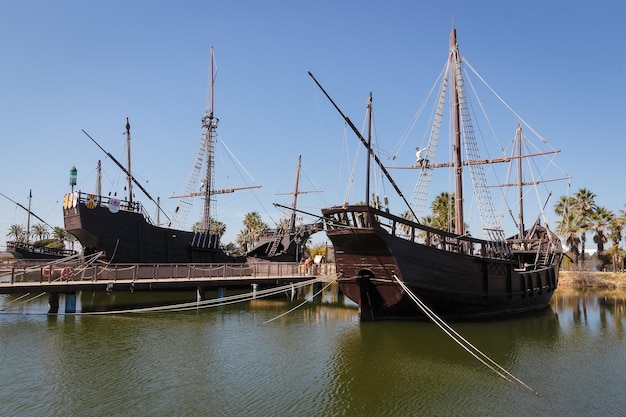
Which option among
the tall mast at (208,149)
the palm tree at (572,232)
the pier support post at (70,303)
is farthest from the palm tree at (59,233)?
the palm tree at (572,232)

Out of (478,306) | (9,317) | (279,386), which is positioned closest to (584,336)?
(478,306)

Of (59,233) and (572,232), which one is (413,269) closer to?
(572,232)

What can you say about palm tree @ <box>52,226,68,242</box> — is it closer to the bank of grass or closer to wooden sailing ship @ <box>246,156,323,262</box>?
wooden sailing ship @ <box>246,156,323,262</box>

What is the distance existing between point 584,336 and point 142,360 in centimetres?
1609

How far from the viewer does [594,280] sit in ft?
132

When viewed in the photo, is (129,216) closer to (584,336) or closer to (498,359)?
(498,359)

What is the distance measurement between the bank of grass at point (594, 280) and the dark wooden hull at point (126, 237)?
35745 mm

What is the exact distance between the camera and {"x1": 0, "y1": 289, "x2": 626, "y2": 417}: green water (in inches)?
342

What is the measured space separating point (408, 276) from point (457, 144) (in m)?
9.19

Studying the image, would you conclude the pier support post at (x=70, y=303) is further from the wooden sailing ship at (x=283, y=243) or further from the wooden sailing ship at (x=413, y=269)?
the wooden sailing ship at (x=283, y=243)

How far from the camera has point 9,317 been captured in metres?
18.7

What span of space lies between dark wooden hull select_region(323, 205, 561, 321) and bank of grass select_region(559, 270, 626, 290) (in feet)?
87.2

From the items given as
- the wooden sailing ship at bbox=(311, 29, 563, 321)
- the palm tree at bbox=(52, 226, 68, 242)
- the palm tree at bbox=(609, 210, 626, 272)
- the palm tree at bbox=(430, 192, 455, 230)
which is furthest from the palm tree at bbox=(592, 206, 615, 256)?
the palm tree at bbox=(52, 226, 68, 242)

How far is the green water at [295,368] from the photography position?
8.70 metres
